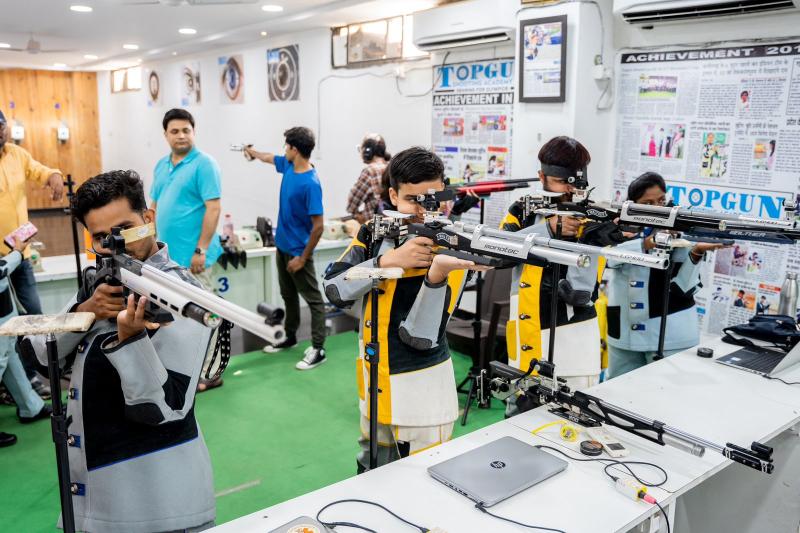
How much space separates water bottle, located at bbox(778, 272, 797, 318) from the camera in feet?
10.1

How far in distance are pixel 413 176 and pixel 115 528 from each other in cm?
120

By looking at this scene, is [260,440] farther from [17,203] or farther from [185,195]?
[17,203]

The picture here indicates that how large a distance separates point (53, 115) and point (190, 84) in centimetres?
462

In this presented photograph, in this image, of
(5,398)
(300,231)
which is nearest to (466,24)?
(300,231)

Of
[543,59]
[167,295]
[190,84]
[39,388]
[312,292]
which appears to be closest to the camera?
[167,295]

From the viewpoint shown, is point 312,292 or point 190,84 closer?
point 312,292

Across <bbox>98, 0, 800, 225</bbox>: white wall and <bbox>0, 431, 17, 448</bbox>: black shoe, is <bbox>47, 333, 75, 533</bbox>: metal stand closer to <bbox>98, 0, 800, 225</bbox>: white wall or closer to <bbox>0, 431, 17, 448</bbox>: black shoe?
Answer: <bbox>0, 431, 17, 448</bbox>: black shoe

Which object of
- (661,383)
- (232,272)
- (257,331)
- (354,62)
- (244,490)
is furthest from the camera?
(354,62)

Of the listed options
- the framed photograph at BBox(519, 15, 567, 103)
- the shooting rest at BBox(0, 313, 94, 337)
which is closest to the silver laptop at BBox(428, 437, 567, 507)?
the shooting rest at BBox(0, 313, 94, 337)

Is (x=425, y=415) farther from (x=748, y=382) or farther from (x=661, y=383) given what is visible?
(x=748, y=382)

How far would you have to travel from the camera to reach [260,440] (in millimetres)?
3355

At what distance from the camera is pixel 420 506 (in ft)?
5.10

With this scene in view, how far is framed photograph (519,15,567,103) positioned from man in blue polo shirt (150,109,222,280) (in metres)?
2.14

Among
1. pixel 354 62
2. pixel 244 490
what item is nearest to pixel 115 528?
pixel 244 490
